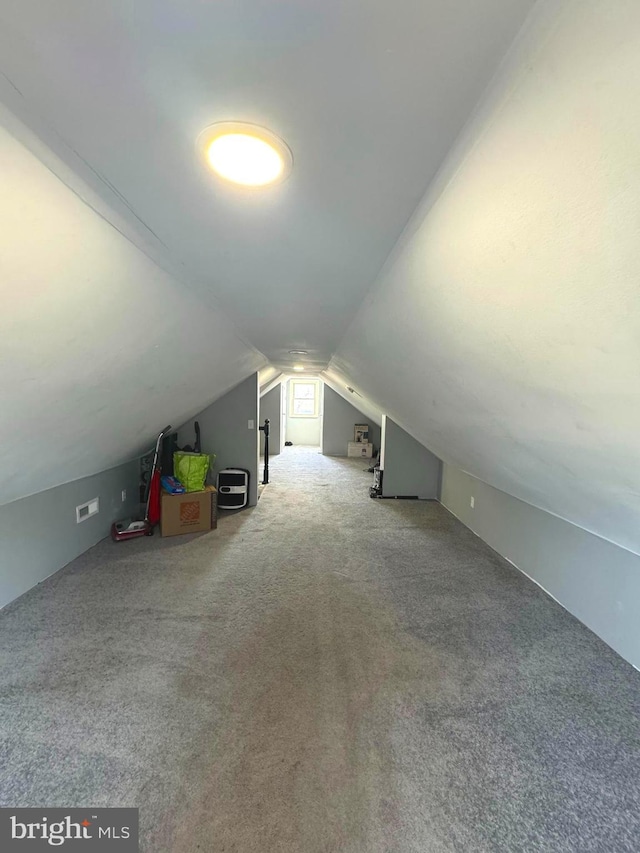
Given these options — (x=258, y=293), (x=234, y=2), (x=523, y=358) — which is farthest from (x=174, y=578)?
(x=234, y=2)

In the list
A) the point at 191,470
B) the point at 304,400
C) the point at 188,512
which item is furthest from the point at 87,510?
the point at 304,400

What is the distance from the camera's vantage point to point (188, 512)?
3.92 m

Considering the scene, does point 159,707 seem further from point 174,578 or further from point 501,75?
point 501,75

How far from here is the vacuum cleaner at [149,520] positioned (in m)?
3.67

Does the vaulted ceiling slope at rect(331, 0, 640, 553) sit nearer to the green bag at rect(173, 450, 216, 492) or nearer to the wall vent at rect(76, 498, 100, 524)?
the green bag at rect(173, 450, 216, 492)

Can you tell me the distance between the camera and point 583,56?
0.54 meters

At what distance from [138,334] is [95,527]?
271cm

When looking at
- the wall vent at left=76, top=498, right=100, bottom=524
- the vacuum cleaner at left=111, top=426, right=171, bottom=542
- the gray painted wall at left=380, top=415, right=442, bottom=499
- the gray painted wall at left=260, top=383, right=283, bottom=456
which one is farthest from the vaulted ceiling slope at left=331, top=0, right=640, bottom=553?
the gray painted wall at left=260, top=383, right=283, bottom=456

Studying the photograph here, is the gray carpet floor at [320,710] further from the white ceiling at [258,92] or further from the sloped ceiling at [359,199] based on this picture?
the white ceiling at [258,92]

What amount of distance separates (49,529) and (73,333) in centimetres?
229

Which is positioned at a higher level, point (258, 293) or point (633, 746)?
point (258, 293)

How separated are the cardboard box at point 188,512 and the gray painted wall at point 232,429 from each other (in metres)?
0.76

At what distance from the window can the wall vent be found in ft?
22.3

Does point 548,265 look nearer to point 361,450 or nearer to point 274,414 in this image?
point 361,450
